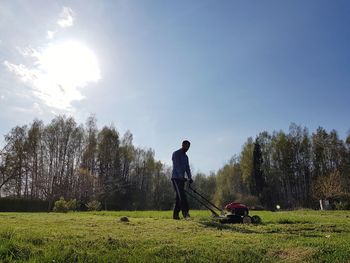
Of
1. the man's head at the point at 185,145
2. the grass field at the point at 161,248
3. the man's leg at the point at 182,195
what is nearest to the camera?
the grass field at the point at 161,248

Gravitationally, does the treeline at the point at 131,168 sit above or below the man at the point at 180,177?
above

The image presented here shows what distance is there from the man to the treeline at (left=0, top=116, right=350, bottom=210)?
115 ft

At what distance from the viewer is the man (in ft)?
31.8

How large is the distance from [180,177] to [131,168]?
6255cm

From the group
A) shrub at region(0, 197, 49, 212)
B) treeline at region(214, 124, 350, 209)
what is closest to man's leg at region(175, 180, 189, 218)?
shrub at region(0, 197, 49, 212)

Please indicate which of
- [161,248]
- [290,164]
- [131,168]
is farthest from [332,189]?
[131,168]

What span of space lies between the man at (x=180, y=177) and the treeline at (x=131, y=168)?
115 ft

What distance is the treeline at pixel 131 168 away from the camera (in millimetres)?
48375

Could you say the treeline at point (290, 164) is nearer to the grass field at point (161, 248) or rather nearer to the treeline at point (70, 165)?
the treeline at point (70, 165)

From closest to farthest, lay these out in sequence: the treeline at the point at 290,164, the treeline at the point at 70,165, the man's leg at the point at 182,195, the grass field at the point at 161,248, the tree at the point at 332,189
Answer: the grass field at the point at 161,248 < the man's leg at the point at 182,195 < the tree at the point at 332,189 < the treeline at the point at 70,165 < the treeline at the point at 290,164

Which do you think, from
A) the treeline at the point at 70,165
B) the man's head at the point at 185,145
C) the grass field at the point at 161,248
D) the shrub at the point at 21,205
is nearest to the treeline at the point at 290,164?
the treeline at the point at 70,165

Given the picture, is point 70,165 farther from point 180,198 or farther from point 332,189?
point 180,198

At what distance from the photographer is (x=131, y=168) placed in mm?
71562

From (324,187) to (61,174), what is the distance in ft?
123
